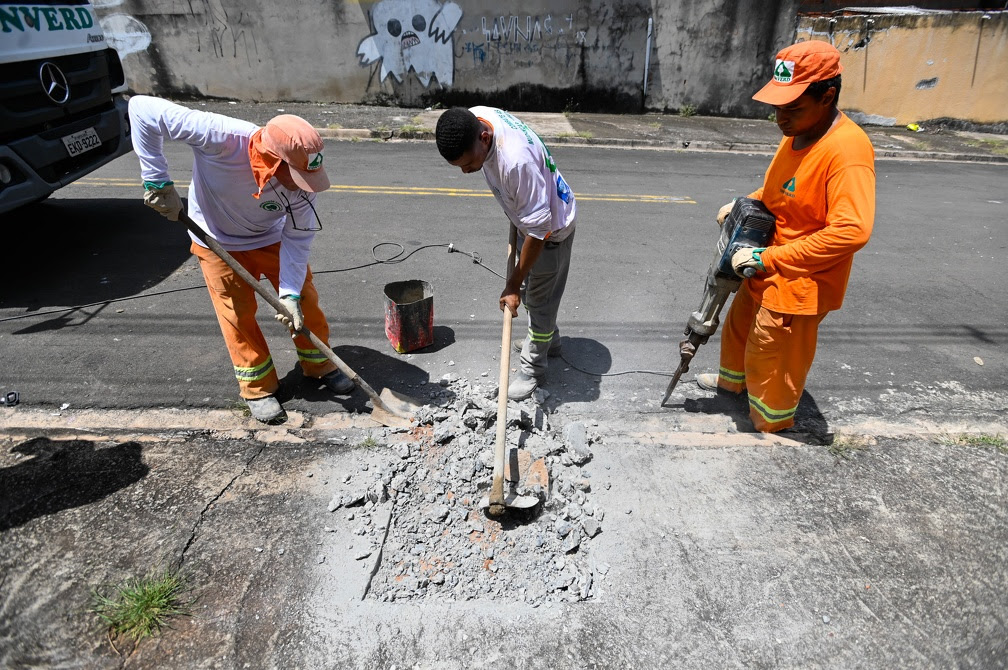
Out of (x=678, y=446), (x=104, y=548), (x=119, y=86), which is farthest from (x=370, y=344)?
(x=119, y=86)

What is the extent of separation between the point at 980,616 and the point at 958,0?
16.1 metres

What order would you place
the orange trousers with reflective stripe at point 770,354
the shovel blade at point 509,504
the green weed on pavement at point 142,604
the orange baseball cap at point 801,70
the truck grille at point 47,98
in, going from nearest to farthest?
1. the green weed on pavement at point 142,604
2. the orange baseball cap at point 801,70
3. the shovel blade at point 509,504
4. the orange trousers with reflective stripe at point 770,354
5. the truck grille at point 47,98

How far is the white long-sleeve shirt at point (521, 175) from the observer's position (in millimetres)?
2783

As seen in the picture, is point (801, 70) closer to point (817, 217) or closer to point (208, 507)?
point (817, 217)

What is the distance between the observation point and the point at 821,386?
4020 mm

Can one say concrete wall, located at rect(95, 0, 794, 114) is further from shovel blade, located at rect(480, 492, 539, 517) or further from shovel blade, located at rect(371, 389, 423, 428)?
shovel blade, located at rect(480, 492, 539, 517)

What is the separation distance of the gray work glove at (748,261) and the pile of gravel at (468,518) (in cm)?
125

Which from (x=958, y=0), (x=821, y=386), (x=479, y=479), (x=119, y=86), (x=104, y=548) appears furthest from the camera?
(x=958, y=0)

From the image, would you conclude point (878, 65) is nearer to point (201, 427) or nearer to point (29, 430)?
point (201, 427)

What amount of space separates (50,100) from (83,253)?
1488 millimetres

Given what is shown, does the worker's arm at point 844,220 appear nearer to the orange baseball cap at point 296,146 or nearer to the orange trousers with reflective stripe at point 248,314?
the orange baseball cap at point 296,146

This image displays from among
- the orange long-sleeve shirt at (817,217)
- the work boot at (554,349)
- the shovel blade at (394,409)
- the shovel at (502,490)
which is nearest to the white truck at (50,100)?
the shovel blade at (394,409)

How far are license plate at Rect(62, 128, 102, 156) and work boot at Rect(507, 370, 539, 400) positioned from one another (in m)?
4.53

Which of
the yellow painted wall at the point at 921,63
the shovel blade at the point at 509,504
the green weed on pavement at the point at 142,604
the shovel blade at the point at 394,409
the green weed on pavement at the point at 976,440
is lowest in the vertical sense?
the green weed on pavement at the point at 142,604
